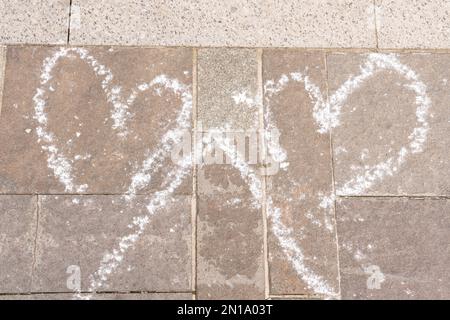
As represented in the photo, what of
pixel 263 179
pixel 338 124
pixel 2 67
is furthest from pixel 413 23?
pixel 2 67

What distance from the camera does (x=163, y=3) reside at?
307 cm

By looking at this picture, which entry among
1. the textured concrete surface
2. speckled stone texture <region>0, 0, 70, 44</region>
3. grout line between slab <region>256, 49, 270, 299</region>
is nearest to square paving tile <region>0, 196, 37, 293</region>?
speckled stone texture <region>0, 0, 70, 44</region>

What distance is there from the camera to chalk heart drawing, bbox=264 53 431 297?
108 inches

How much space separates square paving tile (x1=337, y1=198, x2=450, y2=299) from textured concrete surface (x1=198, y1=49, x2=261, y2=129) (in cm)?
90

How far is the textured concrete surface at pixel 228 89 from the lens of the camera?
2.90 metres

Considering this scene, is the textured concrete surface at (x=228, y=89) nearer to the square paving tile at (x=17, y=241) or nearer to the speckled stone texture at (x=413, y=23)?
the speckled stone texture at (x=413, y=23)

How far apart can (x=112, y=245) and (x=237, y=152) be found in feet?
3.36

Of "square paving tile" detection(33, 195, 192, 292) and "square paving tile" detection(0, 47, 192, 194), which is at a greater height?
"square paving tile" detection(0, 47, 192, 194)

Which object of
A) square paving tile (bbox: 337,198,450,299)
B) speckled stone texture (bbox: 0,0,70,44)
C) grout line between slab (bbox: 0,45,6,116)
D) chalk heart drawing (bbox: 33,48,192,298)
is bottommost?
square paving tile (bbox: 337,198,450,299)

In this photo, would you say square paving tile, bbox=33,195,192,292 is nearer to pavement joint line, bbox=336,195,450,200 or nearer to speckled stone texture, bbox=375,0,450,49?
pavement joint line, bbox=336,195,450,200

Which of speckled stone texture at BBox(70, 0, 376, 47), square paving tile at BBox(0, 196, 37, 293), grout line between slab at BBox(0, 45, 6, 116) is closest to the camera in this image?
square paving tile at BBox(0, 196, 37, 293)

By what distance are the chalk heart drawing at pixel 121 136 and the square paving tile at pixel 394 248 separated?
1.18 m

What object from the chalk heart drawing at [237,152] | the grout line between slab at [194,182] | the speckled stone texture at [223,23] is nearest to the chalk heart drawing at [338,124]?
the chalk heart drawing at [237,152]
